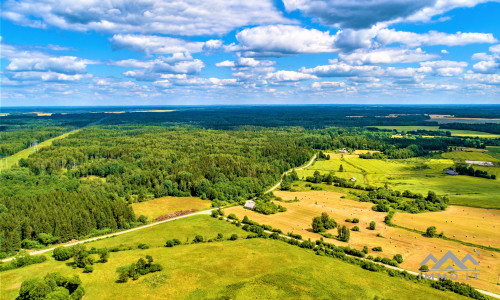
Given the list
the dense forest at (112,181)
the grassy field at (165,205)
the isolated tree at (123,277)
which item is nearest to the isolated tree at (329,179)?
the dense forest at (112,181)

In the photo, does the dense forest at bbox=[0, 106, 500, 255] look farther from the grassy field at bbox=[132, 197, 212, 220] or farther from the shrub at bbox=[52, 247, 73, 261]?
the shrub at bbox=[52, 247, 73, 261]

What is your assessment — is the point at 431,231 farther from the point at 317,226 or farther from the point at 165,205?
the point at 165,205

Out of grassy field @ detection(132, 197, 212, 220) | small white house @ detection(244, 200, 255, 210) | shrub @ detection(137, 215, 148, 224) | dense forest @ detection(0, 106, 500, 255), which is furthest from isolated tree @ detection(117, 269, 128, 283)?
small white house @ detection(244, 200, 255, 210)

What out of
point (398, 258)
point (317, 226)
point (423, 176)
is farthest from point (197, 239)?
point (423, 176)

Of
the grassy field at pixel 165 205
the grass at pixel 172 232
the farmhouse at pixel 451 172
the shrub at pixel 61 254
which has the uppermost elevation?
the farmhouse at pixel 451 172

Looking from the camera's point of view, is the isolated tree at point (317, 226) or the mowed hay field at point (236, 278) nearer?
the mowed hay field at point (236, 278)

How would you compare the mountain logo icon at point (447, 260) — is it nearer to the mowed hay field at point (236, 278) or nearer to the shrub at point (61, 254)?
the mowed hay field at point (236, 278)
